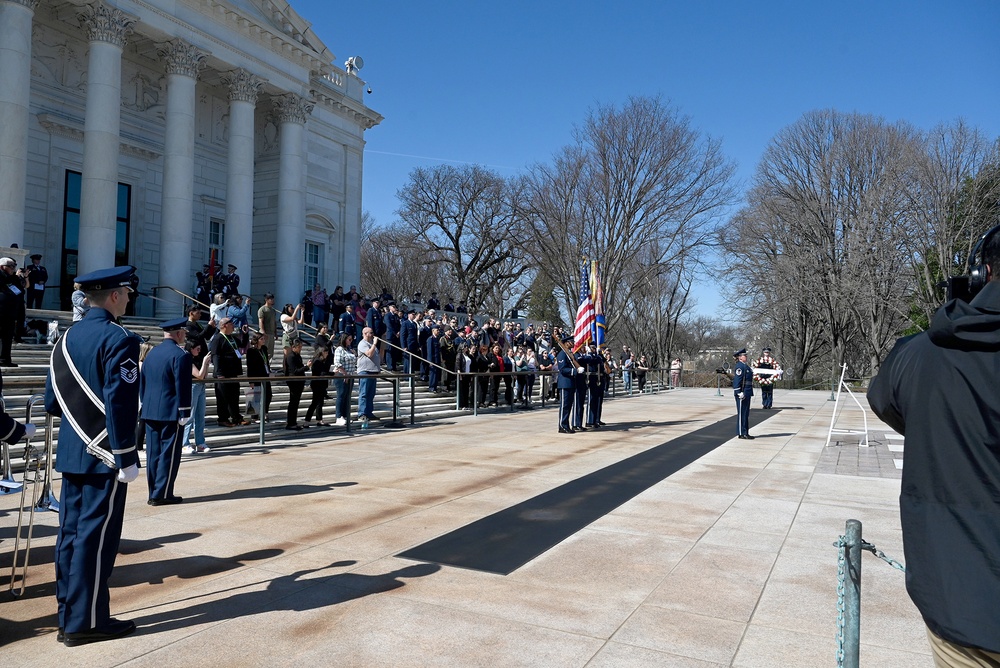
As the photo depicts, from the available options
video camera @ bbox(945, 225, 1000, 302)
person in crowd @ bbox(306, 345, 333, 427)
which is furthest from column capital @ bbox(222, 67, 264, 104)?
video camera @ bbox(945, 225, 1000, 302)

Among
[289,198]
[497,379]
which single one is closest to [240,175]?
[289,198]

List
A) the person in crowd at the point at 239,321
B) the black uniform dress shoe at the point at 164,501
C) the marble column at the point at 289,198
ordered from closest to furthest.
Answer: the black uniform dress shoe at the point at 164,501, the person in crowd at the point at 239,321, the marble column at the point at 289,198

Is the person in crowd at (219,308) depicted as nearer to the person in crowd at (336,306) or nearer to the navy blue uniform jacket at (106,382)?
the person in crowd at (336,306)

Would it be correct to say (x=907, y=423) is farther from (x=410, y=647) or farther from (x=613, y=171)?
(x=613, y=171)

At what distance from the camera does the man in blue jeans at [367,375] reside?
15344mm

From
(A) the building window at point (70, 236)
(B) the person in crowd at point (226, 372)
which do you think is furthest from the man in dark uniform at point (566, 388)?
(A) the building window at point (70, 236)

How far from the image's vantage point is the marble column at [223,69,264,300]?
26938 mm

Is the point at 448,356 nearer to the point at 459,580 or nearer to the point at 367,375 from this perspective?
the point at 367,375

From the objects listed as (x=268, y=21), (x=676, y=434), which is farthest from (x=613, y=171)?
(x=676, y=434)

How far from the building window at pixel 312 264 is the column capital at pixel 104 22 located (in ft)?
39.5

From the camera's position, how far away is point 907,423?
2451 mm

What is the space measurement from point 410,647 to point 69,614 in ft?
6.28

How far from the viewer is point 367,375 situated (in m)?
15.0

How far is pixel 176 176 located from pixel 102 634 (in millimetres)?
23153
